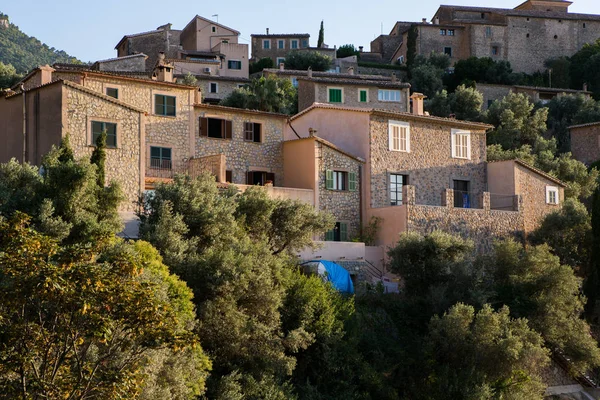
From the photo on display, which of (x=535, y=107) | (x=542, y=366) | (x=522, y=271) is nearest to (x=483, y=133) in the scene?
(x=522, y=271)

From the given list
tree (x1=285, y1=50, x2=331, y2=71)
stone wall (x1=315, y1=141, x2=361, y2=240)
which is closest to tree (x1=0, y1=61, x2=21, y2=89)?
tree (x1=285, y1=50, x2=331, y2=71)

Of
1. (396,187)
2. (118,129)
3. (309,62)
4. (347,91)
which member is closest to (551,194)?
(396,187)

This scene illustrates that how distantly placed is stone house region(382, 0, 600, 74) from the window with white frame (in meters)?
46.6

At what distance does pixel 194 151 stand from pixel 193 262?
1279cm

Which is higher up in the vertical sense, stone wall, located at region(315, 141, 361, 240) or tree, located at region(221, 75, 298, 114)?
tree, located at region(221, 75, 298, 114)

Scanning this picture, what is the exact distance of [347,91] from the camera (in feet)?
218

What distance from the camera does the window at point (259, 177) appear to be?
43562 millimetres

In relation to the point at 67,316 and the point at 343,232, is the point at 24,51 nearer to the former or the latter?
the point at 343,232

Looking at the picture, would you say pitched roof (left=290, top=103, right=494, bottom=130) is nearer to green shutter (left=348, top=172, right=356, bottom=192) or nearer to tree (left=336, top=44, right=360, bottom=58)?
green shutter (left=348, top=172, right=356, bottom=192)

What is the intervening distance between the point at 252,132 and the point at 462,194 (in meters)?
9.81

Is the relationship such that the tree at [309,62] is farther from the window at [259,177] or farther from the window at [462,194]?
the window at [259,177]

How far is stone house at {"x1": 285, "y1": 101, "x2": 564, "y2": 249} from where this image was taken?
139 feet

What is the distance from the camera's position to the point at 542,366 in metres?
34.1

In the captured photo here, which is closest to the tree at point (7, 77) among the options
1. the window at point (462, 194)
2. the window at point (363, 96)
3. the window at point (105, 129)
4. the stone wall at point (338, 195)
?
the window at point (363, 96)
